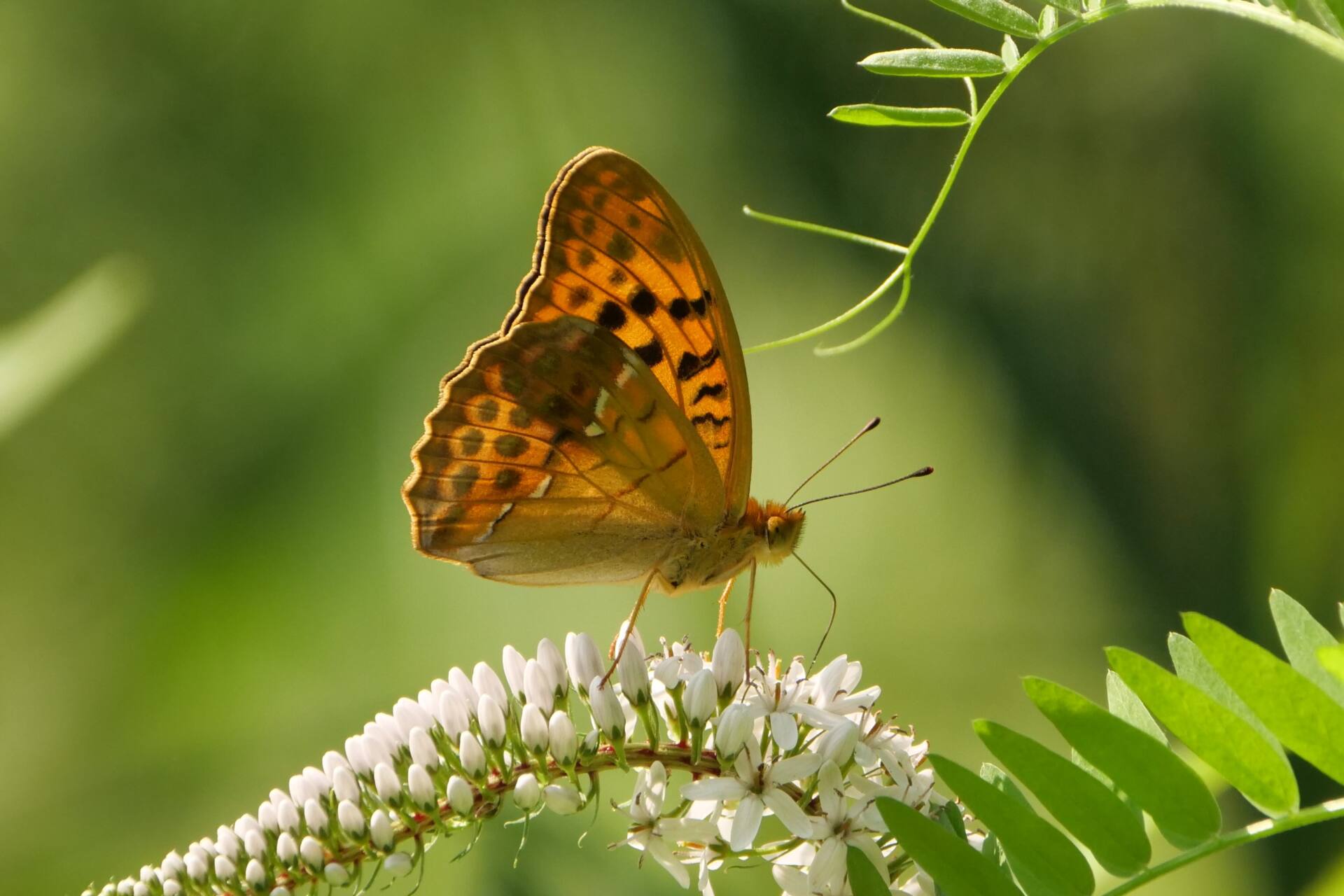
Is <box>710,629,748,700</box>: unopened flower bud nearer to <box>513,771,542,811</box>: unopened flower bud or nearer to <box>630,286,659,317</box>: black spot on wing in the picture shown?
<box>513,771,542,811</box>: unopened flower bud

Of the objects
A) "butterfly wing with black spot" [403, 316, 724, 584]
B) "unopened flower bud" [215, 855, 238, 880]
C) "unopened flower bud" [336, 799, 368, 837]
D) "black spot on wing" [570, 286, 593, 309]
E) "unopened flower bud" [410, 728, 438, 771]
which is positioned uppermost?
"black spot on wing" [570, 286, 593, 309]

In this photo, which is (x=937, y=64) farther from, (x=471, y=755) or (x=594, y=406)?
(x=471, y=755)

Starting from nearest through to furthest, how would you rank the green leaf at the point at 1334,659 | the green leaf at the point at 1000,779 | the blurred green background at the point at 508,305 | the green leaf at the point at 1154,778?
the green leaf at the point at 1334,659 < the green leaf at the point at 1154,778 < the green leaf at the point at 1000,779 < the blurred green background at the point at 508,305

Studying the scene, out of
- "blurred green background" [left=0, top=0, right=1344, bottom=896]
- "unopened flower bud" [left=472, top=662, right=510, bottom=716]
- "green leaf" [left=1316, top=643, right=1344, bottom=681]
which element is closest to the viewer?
"green leaf" [left=1316, top=643, right=1344, bottom=681]

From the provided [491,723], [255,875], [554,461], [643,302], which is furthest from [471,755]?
[643,302]

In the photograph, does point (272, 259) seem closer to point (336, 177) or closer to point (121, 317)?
point (336, 177)

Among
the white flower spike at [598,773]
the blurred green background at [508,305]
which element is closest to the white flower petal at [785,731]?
the white flower spike at [598,773]

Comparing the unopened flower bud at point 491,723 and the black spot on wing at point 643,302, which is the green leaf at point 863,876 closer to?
the unopened flower bud at point 491,723

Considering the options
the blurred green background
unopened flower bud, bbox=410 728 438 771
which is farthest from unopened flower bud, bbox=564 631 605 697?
the blurred green background
